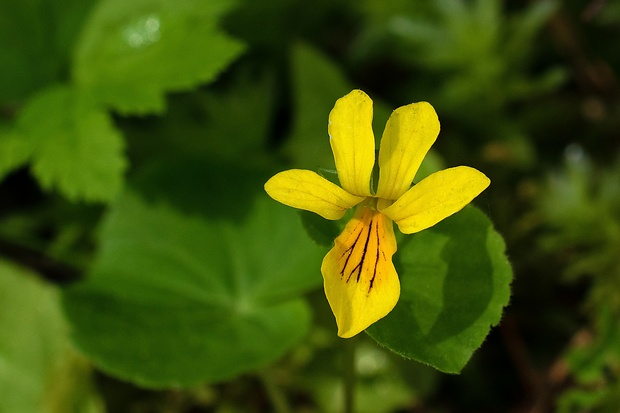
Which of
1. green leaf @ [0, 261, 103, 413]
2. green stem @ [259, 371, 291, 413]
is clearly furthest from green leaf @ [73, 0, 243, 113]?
green stem @ [259, 371, 291, 413]

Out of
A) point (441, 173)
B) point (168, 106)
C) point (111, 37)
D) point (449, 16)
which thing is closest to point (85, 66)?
point (111, 37)

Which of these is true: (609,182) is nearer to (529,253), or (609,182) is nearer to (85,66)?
(529,253)

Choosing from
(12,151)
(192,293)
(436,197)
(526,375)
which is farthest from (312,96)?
(436,197)

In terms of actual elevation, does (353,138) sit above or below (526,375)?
above

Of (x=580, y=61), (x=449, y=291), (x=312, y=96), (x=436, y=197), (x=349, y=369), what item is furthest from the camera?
(x=580, y=61)

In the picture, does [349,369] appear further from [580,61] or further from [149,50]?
[580,61]

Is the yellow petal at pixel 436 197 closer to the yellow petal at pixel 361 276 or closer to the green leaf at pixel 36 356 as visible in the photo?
the yellow petal at pixel 361 276

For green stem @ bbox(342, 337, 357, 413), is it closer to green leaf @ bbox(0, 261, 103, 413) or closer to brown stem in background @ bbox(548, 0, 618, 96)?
green leaf @ bbox(0, 261, 103, 413)
